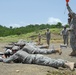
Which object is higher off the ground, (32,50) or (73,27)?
(73,27)

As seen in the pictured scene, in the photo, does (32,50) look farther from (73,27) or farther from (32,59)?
(73,27)

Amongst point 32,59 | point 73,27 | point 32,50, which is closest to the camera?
point 32,59

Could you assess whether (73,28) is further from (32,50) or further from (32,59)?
(32,59)

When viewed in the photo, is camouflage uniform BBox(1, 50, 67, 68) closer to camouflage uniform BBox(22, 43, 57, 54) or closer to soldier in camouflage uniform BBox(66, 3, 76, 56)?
camouflage uniform BBox(22, 43, 57, 54)

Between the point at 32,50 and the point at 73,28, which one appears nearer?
the point at 32,50

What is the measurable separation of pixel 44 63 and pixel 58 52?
378cm

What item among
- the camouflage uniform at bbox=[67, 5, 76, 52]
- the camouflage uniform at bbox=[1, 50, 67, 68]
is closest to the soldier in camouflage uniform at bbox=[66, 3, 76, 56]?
the camouflage uniform at bbox=[67, 5, 76, 52]

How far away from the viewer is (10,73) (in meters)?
9.79

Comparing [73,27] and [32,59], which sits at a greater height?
[73,27]

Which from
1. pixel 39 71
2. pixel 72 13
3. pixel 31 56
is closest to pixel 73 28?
pixel 72 13

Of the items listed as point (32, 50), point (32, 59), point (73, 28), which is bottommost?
point (32, 59)

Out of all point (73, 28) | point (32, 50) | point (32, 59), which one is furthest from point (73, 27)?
point (32, 59)

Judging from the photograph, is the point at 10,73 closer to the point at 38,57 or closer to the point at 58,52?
the point at 38,57

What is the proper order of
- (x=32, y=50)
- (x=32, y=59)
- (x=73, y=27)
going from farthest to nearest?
(x=73, y=27) < (x=32, y=50) < (x=32, y=59)
